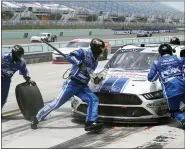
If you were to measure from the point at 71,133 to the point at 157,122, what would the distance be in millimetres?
1672

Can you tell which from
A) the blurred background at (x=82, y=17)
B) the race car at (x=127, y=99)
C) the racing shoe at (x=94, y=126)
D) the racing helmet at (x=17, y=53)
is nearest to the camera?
the racing shoe at (x=94, y=126)

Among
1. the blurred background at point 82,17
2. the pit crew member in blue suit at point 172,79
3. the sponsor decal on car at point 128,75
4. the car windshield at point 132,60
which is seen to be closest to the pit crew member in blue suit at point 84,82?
the sponsor decal on car at point 128,75

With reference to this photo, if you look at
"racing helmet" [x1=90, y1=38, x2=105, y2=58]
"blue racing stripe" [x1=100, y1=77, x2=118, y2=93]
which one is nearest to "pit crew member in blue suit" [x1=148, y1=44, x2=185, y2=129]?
"blue racing stripe" [x1=100, y1=77, x2=118, y2=93]

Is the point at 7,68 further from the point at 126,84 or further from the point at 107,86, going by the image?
the point at 126,84

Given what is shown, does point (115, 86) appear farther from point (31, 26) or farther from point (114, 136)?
point (31, 26)

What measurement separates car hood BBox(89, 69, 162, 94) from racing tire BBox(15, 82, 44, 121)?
116 centimetres

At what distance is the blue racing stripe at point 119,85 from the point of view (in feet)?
23.5

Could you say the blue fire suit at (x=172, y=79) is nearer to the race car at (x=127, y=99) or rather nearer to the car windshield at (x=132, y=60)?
the race car at (x=127, y=99)

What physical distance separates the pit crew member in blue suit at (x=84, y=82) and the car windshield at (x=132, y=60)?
5.04 ft

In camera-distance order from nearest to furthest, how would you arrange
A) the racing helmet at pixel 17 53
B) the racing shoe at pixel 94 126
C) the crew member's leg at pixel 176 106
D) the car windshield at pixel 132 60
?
the racing shoe at pixel 94 126 → the crew member's leg at pixel 176 106 → the racing helmet at pixel 17 53 → the car windshield at pixel 132 60

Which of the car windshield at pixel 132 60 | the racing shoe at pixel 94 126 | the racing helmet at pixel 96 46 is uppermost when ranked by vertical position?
the racing helmet at pixel 96 46

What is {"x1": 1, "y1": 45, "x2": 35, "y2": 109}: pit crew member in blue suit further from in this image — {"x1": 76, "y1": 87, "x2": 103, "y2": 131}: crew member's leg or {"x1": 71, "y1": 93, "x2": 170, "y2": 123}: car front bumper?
{"x1": 71, "y1": 93, "x2": 170, "y2": 123}: car front bumper

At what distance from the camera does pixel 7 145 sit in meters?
6.04

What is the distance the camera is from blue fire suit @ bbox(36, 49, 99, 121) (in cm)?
683
